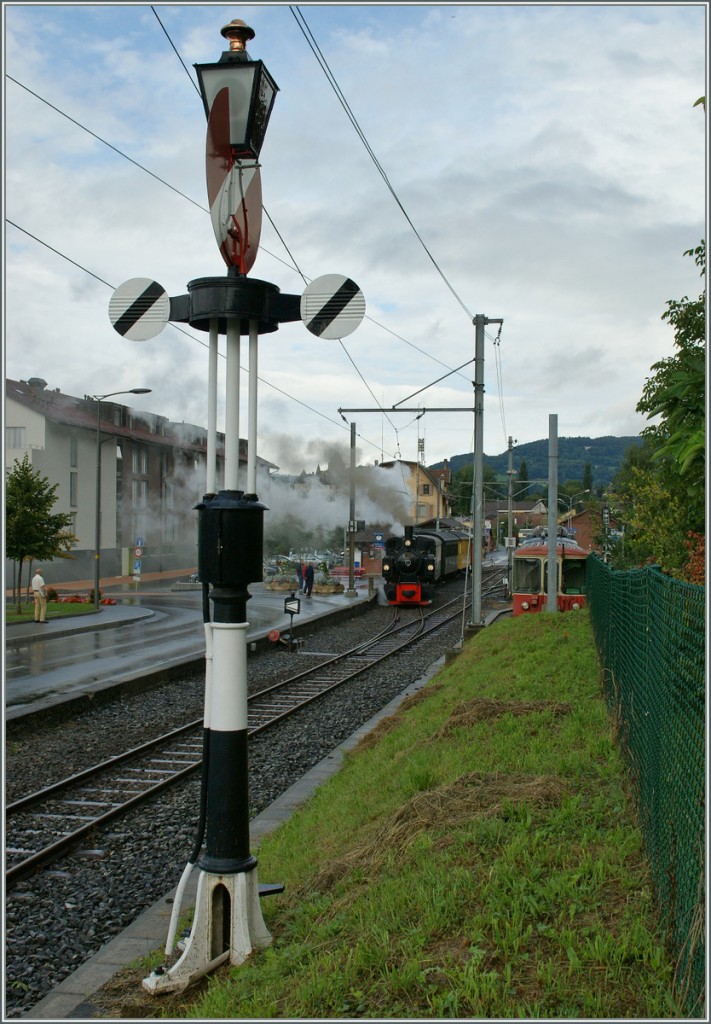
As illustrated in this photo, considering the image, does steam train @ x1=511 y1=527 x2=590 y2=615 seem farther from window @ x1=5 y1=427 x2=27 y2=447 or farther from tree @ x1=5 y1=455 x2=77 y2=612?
window @ x1=5 y1=427 x2=27 y2=447

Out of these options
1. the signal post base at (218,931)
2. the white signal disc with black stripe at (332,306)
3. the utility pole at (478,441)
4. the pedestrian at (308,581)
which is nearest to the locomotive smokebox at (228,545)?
the white signal disc with black stripe at (332,306)

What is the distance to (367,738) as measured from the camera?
1134 cm

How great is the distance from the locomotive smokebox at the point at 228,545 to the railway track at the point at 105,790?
4.26 metres

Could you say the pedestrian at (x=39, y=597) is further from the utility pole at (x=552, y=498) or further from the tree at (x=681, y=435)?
the tree at (x=681, y=435)

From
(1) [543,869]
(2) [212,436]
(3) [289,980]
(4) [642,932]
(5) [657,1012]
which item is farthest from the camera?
(2) [212,436]

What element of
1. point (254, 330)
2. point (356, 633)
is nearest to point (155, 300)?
point (254, 330)

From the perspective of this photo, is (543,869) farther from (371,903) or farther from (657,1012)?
(657,1012)

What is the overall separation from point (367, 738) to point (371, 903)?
727 cm

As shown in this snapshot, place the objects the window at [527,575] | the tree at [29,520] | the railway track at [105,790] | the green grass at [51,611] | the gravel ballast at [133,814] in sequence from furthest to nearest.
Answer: the tree at [29,520] → the green grass at [51,611] → the window at [527,575] → the railway track at [105,790] → the gravel ballast at [133,814]

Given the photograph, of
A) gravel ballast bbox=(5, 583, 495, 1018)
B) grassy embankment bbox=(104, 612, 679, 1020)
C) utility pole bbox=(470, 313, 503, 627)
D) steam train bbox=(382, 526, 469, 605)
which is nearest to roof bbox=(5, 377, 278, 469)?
steam train bbox=(382, 526, 469, 605)

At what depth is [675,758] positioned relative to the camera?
3656mm

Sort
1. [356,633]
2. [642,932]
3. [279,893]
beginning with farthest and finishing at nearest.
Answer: [356,633]
[279,893]
[642,932]

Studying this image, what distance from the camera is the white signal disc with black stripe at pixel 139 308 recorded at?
4.85m

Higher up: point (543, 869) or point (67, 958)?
point (543, 869)
